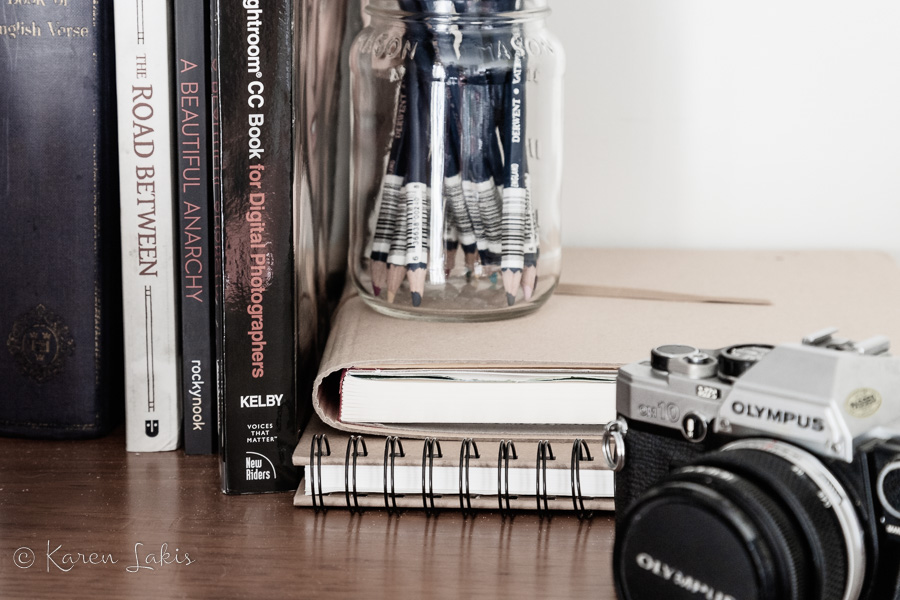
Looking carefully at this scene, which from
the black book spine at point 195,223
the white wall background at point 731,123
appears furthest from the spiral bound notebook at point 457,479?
the white wall background at point 731,123

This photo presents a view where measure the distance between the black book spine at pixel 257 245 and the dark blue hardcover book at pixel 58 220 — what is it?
4.2 inches

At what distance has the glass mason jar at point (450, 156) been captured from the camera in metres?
0.63

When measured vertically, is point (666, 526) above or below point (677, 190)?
below

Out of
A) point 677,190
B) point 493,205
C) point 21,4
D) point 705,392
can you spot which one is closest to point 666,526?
point 705,392

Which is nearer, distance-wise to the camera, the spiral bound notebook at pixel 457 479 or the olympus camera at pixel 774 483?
the olympus camera at pixel 774 483

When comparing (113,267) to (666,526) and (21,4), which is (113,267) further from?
(666,526)

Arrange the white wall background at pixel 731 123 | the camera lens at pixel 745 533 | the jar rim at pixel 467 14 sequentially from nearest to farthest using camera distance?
the camera lens at pixel 745 533 < the jar rim at pixel 467 14 < the white wall background at pixel 731 123

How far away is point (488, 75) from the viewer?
2.06 feet

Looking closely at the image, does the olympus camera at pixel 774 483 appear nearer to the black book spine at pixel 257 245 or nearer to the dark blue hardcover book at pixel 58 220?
the black book spine at pixel 257 245

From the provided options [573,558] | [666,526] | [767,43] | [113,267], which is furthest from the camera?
[767,43]

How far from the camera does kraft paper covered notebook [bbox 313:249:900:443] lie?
0.54 metres

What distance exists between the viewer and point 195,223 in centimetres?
58

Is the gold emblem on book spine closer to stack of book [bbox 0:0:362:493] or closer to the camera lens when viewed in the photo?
stack of book [bbox 0:0:362:493]

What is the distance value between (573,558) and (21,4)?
0.43 m
